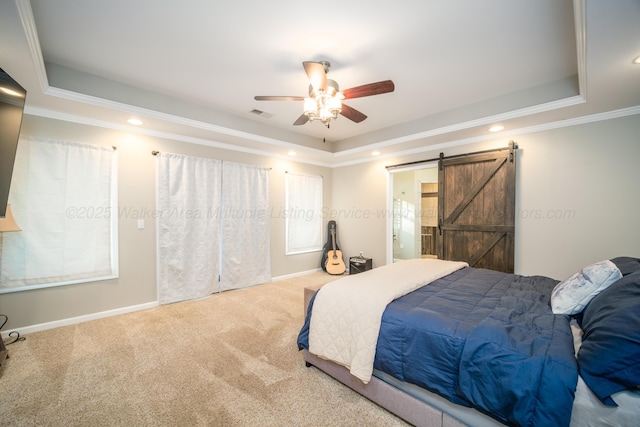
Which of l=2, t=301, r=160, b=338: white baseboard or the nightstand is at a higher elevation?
the nightstand

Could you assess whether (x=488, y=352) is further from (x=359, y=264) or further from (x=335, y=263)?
(x=335, y=263)

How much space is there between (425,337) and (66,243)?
12.6ft

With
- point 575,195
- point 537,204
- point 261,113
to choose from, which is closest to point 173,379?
point 261,113

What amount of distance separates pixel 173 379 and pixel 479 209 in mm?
4089

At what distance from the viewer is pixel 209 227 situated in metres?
4.04

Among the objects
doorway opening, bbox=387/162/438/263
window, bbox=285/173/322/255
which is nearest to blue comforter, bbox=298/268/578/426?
window, bbox=285/173/322/255

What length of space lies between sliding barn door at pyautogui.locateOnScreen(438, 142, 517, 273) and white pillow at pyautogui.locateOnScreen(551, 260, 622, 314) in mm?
1980

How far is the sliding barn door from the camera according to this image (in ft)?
11.6

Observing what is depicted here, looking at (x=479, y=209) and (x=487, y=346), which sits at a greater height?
(x=479, y=209)

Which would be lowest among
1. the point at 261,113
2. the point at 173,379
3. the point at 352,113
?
the point at 173,379

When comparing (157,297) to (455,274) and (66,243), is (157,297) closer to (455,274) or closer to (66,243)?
(66,243)

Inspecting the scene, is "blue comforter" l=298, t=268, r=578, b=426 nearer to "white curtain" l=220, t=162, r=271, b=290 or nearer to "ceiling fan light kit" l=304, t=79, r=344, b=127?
"ceiling fan light kit" l=304, t=79, r=344, b=127

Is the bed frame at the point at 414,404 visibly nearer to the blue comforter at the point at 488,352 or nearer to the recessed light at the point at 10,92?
the blue comforter at the point at 488,352

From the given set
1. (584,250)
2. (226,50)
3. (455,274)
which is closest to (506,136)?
(584,250)
